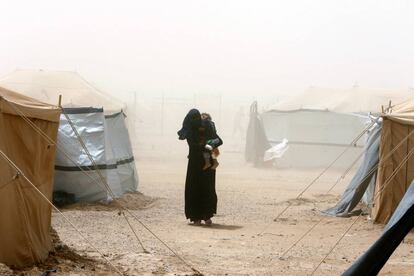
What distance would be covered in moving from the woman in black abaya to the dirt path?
24 centimetres

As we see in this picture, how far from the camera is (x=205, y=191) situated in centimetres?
1017

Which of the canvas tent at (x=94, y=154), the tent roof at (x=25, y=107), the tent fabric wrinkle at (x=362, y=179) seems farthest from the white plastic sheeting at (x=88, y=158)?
the tent roof at (x=25, y=107)

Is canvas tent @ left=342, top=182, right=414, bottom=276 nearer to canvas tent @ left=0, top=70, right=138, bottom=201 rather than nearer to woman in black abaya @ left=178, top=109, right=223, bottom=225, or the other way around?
canvas tent @ left=0, top=70, right=138, bottom=201

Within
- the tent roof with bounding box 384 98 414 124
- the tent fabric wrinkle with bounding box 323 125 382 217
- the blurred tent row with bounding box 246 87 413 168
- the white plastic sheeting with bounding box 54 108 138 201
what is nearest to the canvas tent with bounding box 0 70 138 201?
the white plastic sheeting with bounding box 54 108 138 201

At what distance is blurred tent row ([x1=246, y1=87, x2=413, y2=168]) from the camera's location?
24.5 m

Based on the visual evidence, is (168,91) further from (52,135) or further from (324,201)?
(52,135)

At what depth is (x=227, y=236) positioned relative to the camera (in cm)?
912

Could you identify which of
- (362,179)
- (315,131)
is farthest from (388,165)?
(315,131)

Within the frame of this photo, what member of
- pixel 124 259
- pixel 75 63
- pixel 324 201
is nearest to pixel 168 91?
A: pixel 75 63

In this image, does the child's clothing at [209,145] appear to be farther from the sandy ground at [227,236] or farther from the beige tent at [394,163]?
the beige tent at [394,163]

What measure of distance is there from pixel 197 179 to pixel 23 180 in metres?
4.46

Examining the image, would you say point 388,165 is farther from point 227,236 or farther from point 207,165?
point 227,236

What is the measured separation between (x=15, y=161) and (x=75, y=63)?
183ft

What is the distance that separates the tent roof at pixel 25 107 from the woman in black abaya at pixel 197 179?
3494 mm
